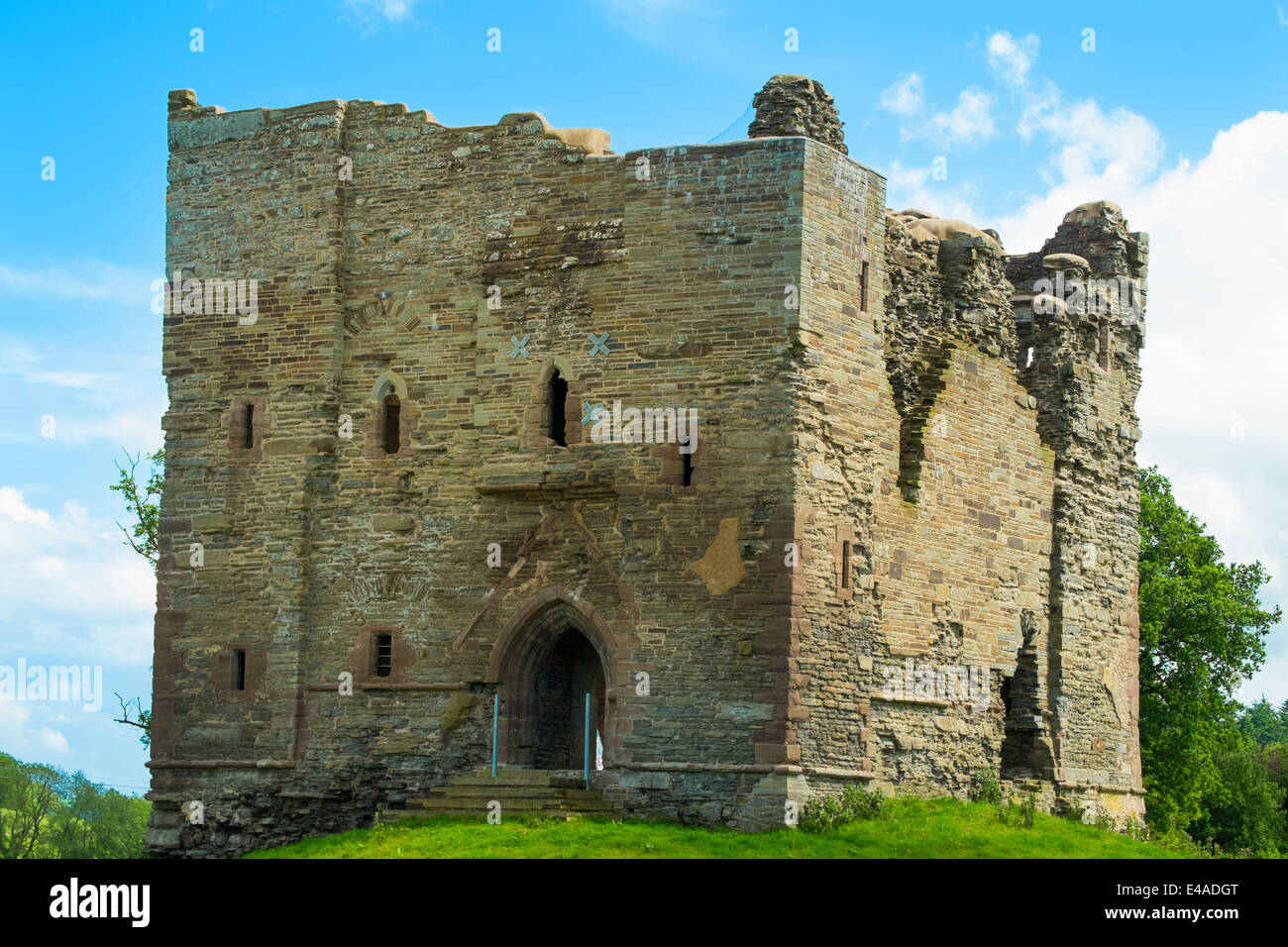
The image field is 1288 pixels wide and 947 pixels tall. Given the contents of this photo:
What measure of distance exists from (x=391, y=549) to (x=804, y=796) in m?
6.70

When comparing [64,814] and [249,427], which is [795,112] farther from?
[64,814]

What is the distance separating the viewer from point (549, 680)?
25.1 metres

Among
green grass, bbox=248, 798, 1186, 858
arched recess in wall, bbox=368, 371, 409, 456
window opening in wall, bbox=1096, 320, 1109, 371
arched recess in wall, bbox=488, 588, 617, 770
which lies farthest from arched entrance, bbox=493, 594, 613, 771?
window opening in wall, bbox=1096, 320, 1109, 371

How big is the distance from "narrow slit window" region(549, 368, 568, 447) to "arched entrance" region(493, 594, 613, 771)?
2154 mm

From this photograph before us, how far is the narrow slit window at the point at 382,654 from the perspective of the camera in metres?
25.2

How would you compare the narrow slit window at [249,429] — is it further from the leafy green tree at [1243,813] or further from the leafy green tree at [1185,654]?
the leafy green tree at [1243,813]

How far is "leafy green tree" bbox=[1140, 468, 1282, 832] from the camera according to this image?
36625 millimetres

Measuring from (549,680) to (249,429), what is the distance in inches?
222

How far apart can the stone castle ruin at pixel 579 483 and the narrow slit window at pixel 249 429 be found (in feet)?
0.25

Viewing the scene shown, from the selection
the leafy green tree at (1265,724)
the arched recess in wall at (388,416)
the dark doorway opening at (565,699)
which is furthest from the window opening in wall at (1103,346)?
the leafy green tree at (1265,724)

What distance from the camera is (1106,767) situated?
95.0 feet

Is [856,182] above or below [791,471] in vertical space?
above
